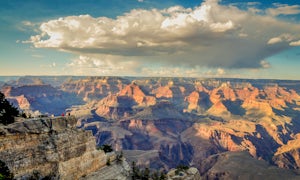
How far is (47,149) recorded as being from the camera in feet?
157

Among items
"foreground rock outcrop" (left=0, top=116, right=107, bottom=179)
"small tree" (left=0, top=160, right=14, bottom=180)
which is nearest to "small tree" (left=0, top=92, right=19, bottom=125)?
"foreground rock outcrop" (left=0, top=116, right=107, bottom=179)

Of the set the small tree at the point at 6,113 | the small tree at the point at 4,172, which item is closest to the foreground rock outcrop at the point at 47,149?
the small tree at the point at 4,172

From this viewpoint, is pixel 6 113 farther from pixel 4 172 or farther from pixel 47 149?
pixel 4 172

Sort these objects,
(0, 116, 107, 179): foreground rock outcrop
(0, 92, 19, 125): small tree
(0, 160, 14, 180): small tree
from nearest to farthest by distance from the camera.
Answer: (0, 160, 14, 180): small tree, (0, 116, 107, 179): foreground rock outcrop, (0, 92, 19, 125): small tree

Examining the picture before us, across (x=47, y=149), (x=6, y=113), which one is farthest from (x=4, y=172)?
(x=6, y=113)

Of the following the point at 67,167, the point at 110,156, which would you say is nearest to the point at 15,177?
the point at 67,167

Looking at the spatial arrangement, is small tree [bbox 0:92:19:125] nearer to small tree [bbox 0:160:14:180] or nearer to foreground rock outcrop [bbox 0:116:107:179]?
foreground rock outcrop [bbox 0:116:107:179]

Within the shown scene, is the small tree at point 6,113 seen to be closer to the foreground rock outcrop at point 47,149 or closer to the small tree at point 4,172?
the foreground rock outcrop at point 47,149

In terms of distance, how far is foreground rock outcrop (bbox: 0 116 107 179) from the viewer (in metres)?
43.7

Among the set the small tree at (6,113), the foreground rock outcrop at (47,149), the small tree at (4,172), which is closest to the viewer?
the small tree at (4,172)

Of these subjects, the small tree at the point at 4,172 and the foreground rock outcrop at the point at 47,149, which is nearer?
the small tree at the point at 4,172

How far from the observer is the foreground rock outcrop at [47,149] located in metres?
43.7

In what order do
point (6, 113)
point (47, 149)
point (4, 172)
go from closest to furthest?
point (4, 172)
point (47, 149)
point (6, 113)

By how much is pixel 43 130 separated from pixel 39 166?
5.74m
